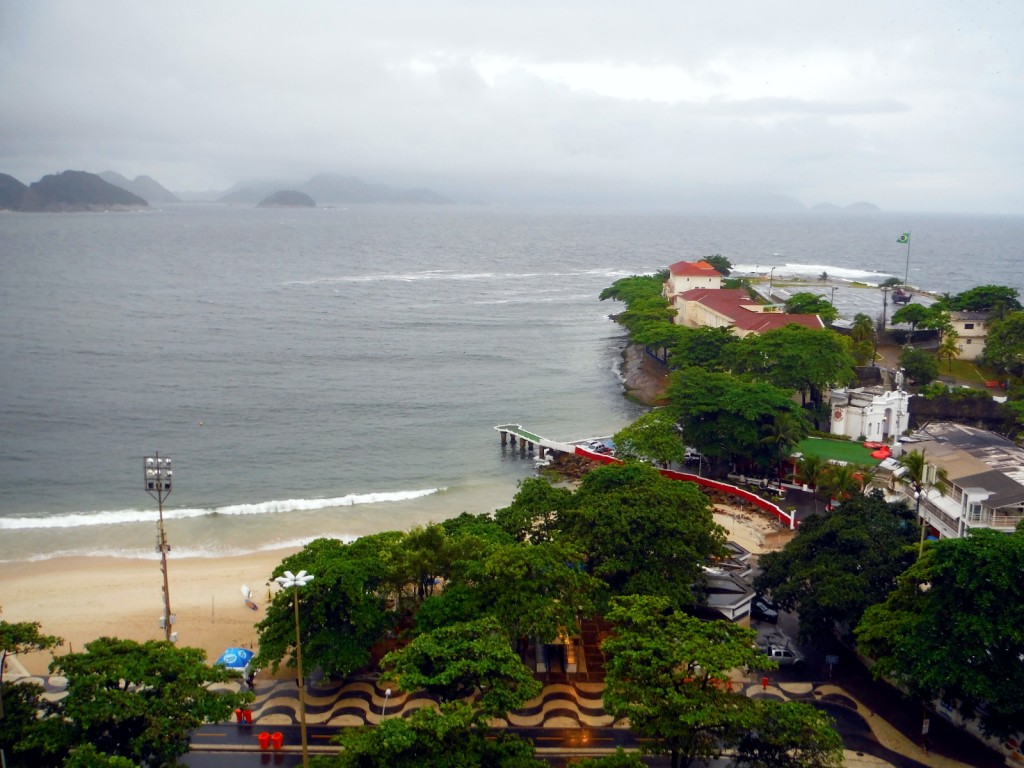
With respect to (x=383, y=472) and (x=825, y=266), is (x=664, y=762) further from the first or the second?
(x=825, y=266)

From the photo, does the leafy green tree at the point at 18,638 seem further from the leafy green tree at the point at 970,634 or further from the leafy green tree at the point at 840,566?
the leafy green tree at the point at 970,634

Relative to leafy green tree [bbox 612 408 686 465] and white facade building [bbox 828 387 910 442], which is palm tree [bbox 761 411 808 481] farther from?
white facade building [bbox 828 387 910 442]

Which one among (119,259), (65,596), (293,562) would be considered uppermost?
(119,259)

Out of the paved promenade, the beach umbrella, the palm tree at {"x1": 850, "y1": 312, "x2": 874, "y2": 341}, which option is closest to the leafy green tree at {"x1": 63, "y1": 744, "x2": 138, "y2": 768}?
the paved promenade

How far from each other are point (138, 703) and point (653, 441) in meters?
33.3

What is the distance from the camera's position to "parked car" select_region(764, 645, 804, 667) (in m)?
29.8

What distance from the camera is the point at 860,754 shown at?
2512cm

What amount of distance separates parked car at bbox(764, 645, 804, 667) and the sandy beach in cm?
1034

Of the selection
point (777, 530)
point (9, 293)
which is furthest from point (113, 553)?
point (9, 293)

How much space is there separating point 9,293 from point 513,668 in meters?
133

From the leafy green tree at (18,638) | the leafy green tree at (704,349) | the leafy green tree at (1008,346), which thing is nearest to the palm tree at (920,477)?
the leafy green tree at (704,349)

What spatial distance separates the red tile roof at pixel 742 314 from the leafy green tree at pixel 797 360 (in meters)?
6.75

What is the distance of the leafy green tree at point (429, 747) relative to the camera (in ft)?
64.2

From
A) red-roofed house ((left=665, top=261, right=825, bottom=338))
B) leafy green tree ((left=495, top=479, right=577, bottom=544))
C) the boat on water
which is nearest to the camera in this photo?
leafy green tree ((left=495, top=479, right=577, bottom=544))
